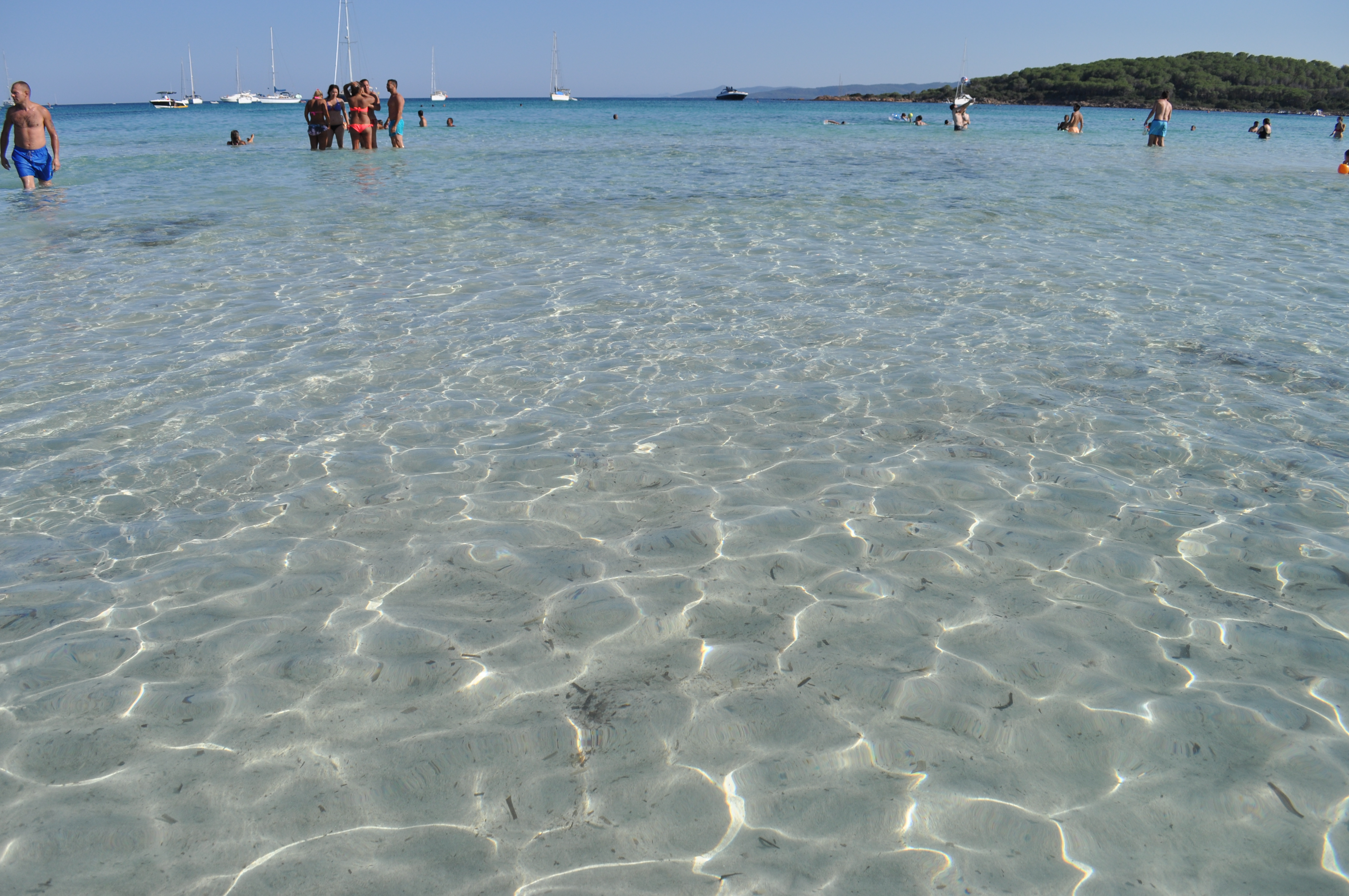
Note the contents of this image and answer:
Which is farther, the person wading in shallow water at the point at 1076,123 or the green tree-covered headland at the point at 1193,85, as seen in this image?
the green tree-covered headland at the point at 1193,85

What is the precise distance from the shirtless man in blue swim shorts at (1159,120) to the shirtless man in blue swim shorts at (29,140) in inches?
1280

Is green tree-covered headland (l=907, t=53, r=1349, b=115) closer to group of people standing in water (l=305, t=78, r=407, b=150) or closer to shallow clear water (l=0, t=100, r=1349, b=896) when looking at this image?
group of people standing in water (l=305, t=78, r=407, b=150)

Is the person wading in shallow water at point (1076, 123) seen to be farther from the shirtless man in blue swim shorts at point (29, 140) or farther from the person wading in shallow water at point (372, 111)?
the shirtless man in blue swim shorts at point (29, 140)

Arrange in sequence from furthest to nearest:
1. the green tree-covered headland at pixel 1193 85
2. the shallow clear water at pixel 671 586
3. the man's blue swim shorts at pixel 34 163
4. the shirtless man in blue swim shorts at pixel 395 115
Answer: the green tree-covered headland at pixel 1193 85, the shirtless man in blue swim shorts at pixel 395 115, the man's blue swim shorts at pixel 34 163, the shallow clear water at pixel 671 586

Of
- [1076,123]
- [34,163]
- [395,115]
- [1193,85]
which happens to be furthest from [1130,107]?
[34,163]

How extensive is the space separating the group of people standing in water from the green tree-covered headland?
383ft

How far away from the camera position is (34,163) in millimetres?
15406

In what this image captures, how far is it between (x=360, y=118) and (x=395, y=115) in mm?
1101

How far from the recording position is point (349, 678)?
3.01m

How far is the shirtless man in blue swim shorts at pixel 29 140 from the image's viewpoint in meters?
13.6

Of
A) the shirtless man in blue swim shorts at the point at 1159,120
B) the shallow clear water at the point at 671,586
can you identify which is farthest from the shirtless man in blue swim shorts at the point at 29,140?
the shirtless man in blue swim shorts at the point at 1159,120

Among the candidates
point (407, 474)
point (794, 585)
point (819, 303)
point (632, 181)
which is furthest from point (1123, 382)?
point (632, 181)

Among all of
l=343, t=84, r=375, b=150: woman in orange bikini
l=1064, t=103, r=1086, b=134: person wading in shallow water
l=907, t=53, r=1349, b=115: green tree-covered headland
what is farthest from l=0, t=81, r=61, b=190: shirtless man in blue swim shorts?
l=907, t=53, r=1349, b=115: green tree-covered headland

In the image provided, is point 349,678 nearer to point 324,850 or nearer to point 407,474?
point 324,850
